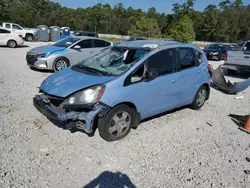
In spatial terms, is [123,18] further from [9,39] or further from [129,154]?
[129,154]

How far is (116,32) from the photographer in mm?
62000

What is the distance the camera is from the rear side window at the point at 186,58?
4.87 metres

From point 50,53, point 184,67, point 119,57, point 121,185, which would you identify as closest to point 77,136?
point 121,185

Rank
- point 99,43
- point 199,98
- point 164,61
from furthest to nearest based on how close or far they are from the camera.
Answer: point 99,43, point 199,98, point 164,61

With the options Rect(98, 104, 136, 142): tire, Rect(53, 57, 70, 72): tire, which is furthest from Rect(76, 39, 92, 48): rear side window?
Rect(98, 104, 136, 142): tire

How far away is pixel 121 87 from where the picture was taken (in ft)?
12.3

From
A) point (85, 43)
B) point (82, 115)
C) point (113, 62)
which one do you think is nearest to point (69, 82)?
point (82, 115)

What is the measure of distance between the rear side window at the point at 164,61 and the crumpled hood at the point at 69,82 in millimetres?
965

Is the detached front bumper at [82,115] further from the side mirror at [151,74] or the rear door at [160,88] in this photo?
the side mirror at [151,74]

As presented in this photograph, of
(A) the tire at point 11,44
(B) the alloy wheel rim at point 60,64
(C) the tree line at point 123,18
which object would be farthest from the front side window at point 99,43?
(C) the tree line at point 123,18

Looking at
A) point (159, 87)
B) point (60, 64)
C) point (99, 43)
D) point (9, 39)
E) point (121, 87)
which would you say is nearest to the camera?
point (121, 87)

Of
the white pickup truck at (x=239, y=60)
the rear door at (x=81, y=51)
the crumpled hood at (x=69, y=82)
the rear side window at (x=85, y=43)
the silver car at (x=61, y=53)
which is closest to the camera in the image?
the crumpled hood at (x=69, y=82)

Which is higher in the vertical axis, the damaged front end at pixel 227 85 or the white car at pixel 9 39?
the white car at pixel 9 39

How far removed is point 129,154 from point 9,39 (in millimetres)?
17130
